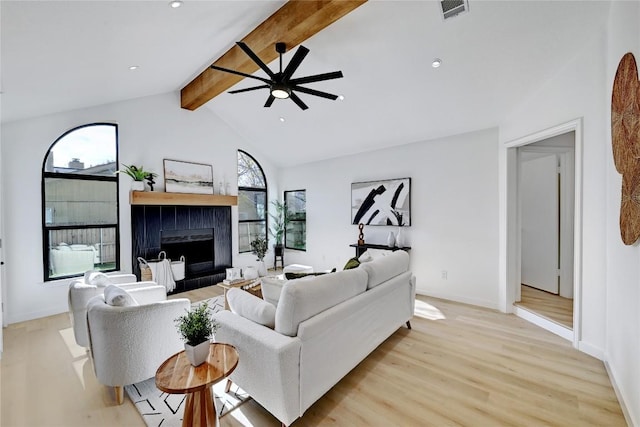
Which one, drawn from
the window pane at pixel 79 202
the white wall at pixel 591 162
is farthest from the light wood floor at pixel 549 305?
A: the window pane at pixel 79 202

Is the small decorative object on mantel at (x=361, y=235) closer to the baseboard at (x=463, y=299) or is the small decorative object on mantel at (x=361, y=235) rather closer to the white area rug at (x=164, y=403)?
the baseboard at (x=463, y=299)

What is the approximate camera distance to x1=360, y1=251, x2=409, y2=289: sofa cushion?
8.65ft

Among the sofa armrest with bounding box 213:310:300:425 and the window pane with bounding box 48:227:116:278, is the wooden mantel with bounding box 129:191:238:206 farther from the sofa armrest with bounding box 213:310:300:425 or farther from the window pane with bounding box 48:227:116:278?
the sofa armrest with bounding box 213:310:300:425

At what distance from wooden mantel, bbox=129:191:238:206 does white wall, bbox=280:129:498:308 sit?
8.17ft

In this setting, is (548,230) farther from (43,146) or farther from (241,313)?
(43,146)

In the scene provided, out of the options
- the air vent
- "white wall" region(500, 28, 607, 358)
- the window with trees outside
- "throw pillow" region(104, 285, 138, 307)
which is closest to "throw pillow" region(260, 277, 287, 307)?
"throw pillow" region(104, 285, 138, 307)

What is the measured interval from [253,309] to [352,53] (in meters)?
2.98

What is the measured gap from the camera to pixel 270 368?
1.70 metres

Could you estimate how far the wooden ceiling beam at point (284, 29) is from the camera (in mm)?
2455

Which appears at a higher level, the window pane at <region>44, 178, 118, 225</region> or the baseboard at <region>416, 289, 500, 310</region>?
the window pane at <region>44, 178, 118, 225</region>

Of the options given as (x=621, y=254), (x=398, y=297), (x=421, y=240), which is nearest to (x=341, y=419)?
(x=398, y=297)

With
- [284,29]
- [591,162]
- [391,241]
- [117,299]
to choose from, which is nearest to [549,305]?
[591,162]

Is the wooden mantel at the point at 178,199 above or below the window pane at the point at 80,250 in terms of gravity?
above

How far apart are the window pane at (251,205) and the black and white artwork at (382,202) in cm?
243
